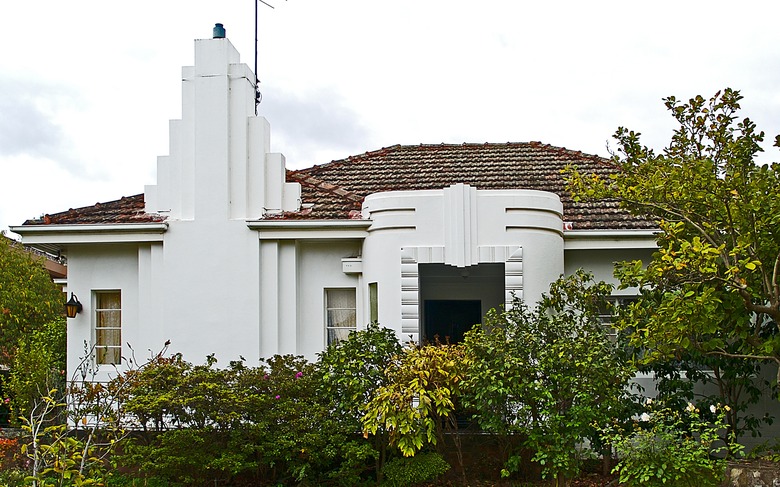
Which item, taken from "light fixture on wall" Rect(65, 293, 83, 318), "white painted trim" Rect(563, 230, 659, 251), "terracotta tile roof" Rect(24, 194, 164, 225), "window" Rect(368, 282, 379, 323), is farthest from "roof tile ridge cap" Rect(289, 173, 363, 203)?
"light fixture on wall" Rect(65, 293, 83, 318)

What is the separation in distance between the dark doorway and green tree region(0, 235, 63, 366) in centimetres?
1162

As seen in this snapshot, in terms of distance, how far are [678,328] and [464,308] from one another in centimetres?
722

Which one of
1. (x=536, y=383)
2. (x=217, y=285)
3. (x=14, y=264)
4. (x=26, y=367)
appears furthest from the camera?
(x=14, y=264)

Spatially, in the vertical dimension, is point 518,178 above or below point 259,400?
above

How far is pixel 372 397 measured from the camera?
12656 millimetres

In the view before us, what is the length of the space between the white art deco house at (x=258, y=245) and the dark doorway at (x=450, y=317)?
1.81 meters

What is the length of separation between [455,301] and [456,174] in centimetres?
271

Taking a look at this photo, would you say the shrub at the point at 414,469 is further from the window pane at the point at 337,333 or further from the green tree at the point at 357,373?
the window pane at the point at 337,333

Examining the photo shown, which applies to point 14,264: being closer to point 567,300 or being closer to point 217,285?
point 217,285

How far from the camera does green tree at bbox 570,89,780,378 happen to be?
10984 mm

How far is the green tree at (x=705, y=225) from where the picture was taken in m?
11.0

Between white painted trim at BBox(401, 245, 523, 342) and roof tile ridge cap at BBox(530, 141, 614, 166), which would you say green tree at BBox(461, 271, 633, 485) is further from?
roof tile ridge cap at BBox(530, 141, 614, 166)

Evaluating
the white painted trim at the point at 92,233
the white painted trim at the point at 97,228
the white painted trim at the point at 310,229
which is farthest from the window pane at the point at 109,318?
the white painted trim at the point at 310,229

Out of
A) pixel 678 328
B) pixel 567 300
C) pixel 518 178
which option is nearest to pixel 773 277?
pixel 678 328
